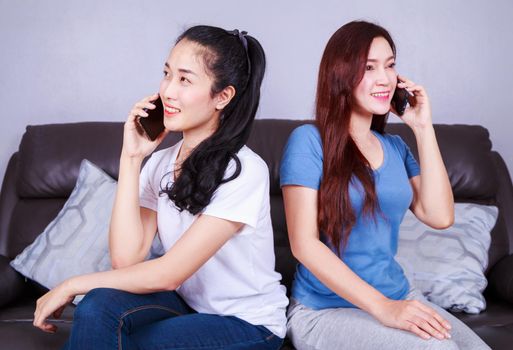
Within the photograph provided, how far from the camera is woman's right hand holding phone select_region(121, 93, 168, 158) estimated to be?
1594 millimetres

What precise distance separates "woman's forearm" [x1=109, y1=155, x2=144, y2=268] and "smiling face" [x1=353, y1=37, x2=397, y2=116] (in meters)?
0.59

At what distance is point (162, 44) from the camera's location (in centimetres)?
261

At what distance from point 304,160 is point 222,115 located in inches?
9.2

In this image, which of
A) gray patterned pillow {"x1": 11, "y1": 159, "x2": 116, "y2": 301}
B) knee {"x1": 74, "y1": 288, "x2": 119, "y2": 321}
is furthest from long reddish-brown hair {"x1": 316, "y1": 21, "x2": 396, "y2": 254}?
gray patterned pillow {"x1": 11, "y1": 159, "x2": 116, "y2": 301}

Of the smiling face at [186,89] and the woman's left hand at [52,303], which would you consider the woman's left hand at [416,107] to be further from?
the woman's left hand at [52,303]

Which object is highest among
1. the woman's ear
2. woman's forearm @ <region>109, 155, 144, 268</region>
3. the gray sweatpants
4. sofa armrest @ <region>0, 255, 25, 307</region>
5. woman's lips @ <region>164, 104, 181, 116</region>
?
the woman's ear

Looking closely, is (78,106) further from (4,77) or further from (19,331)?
(19,331)

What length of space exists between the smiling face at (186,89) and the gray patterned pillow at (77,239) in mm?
713

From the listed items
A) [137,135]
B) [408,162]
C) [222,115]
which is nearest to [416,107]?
[408,162]

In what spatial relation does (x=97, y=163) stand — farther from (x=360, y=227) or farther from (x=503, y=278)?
(x=503, y=278)

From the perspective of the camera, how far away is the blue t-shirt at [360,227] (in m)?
1.61

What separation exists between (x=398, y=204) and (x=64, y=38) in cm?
160

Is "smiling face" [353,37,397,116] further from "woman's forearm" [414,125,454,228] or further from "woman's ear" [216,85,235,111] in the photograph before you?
"woman's ear" [216,85,235,111]

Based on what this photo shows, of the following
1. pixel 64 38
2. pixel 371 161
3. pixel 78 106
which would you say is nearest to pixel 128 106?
pixel 78 106
